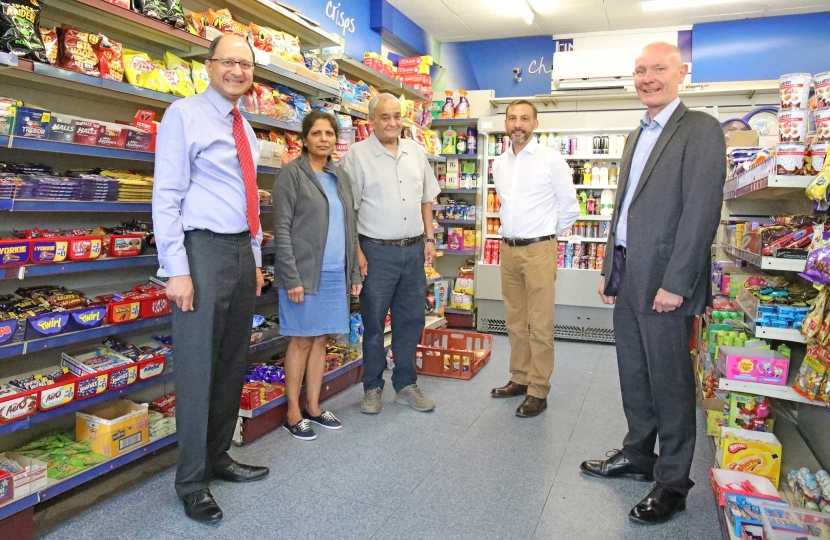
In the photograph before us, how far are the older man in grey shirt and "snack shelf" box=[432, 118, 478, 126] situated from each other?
296cm

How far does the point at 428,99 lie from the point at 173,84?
12.8 feet

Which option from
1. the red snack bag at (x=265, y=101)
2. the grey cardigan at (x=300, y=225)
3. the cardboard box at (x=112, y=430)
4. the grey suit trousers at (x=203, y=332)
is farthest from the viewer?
the red snack bag at (x=265, y=101)

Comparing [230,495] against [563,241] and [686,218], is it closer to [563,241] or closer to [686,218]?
[686,218]

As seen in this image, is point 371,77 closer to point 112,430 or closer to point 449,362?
point 449,362

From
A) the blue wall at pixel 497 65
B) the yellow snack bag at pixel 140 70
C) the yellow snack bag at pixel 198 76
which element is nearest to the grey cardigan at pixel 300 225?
the yellow snack bag at pixel 198 76

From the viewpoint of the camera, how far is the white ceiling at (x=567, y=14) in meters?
6.36

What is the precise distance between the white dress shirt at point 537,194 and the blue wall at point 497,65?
374 cm

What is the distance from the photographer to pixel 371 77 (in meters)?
5.65

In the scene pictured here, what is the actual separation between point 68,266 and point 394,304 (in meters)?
2.04

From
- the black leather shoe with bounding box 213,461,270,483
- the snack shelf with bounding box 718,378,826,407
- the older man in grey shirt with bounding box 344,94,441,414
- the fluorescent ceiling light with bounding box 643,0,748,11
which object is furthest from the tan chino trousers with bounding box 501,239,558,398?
the fluorescent ceiling light with bounding box 643,0,748,11

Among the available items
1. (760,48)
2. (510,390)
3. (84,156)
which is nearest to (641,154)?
(510,390)

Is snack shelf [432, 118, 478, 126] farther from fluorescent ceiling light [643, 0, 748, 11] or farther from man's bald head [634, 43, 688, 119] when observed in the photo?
man's bald head [634, 43, 688, 119]

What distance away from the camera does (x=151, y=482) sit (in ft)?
9.78

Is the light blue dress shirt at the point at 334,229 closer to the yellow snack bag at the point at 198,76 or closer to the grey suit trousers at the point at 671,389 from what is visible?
the yellow snack bag at the point at 198,76
